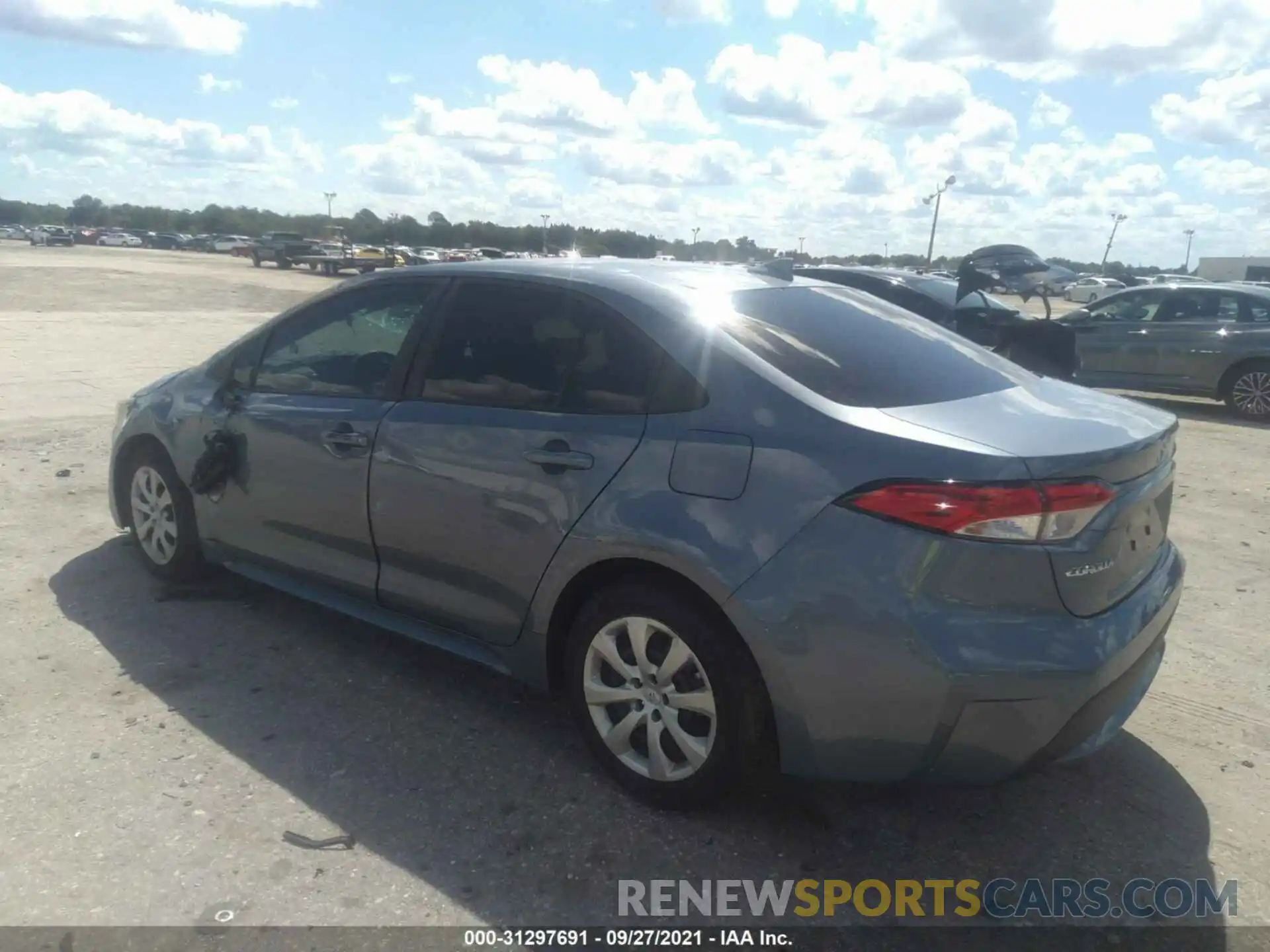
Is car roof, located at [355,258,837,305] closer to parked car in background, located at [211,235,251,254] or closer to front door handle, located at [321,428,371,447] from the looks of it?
front door handle, located at [321,428,371,447]

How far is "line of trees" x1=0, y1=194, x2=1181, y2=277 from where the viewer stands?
24.3ft

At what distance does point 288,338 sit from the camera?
4.43 metres

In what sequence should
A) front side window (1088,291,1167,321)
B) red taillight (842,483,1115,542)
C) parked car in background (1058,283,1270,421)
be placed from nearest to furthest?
red taillight (842,483,1115,542) < parked car in background (1058,283,1270,421) < front side window (1088,291,1167,321)

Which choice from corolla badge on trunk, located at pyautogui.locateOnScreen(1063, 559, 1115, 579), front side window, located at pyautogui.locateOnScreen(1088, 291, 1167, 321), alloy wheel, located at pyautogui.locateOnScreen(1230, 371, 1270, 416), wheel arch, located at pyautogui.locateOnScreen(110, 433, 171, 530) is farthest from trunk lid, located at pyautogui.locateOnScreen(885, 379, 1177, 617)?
front side window, located at pyautogui.locateOnScreen(1088, 291, 1167, 321)

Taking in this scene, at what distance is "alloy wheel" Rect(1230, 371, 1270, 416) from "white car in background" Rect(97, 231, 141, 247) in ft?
280

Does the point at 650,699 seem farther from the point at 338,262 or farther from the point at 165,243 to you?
the point at 165,243

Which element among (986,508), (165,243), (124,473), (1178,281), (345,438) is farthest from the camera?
(165,243)

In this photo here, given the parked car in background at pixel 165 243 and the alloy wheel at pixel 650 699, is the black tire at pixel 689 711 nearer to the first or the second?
the alloy wheel at pixel 650 699

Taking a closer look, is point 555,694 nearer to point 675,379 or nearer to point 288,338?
point 675,379

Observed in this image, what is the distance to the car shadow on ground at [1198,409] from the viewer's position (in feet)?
37.6

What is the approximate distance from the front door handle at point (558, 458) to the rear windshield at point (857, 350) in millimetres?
605

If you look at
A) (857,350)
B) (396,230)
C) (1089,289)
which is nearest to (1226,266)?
(1089,289)

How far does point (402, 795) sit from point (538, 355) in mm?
1523

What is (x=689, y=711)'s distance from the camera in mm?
3049
